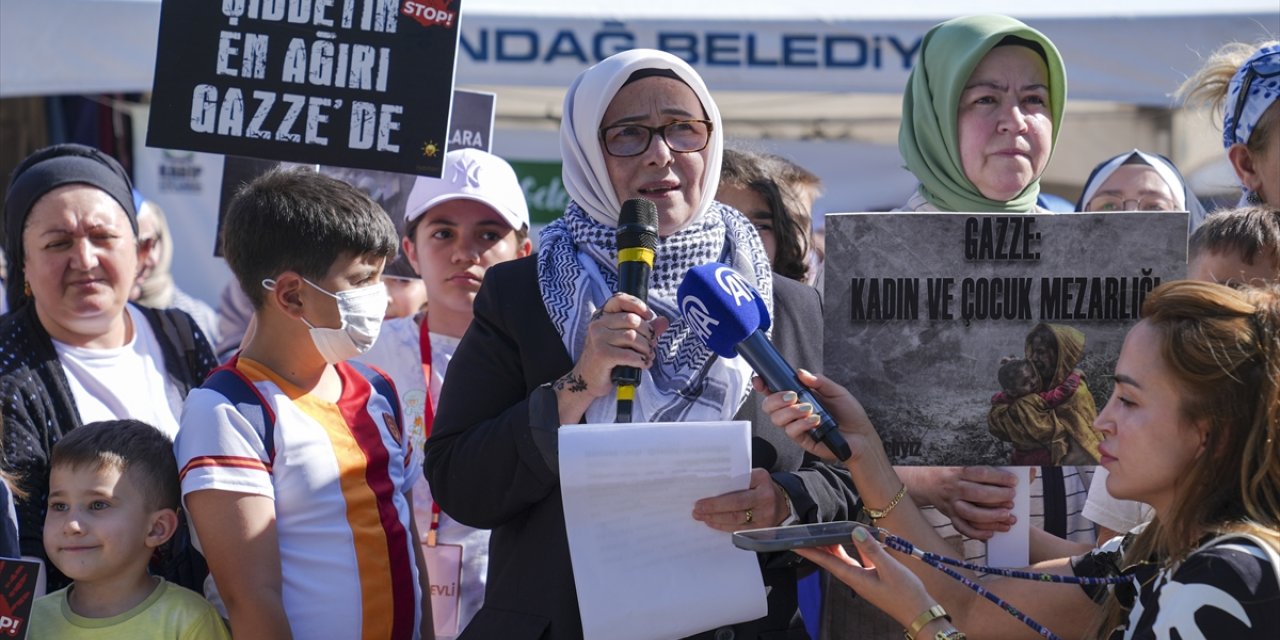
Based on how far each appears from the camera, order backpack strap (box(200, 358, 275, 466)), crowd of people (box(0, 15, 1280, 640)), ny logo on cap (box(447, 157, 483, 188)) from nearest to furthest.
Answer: crowd of people (box(0, 15, 1280, 640)) → backpack strap (box(200, 358, 275, 466)) → ny logo on cap (box(447, 157, 483, 188))

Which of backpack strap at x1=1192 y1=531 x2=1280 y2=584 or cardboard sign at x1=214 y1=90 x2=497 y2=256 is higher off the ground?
cardboard sign at x1=214 y1=90 x2=497 y2=256

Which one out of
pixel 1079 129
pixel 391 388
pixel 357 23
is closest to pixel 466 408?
pixel 391 388

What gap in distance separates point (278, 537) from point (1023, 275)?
67.9 inches

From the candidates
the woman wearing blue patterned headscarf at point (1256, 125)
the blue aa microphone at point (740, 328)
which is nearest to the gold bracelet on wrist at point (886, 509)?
the blue aa microphone at point (740, 328)

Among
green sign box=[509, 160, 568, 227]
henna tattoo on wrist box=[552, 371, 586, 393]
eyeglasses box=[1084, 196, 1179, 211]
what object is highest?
green sign box=[509, 160, 568, 227]

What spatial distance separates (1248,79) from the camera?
140 inches

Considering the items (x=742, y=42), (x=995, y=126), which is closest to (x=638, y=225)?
(x=995, y=126)

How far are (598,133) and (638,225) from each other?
37cm

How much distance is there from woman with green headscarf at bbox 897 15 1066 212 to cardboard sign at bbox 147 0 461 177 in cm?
138

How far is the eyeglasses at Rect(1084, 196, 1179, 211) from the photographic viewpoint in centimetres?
446

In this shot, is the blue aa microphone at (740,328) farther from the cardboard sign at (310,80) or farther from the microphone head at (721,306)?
the cardboard sign at (310,80)

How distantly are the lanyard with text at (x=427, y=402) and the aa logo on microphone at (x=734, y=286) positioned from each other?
1.60 meters

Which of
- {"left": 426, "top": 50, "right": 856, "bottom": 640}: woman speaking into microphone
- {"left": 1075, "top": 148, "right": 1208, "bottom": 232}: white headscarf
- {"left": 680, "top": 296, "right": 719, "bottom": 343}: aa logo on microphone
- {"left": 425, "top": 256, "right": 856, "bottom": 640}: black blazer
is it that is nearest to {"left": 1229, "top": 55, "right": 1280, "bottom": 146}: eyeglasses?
{"left": 1075, "top": 148, "right": 1208, "bottom": 232}: white headscarf

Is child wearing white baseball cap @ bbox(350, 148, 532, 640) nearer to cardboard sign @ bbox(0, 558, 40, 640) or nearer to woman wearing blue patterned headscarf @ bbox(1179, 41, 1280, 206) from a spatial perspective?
cardboard sign @ bbox(0, 558, 40, 640)
